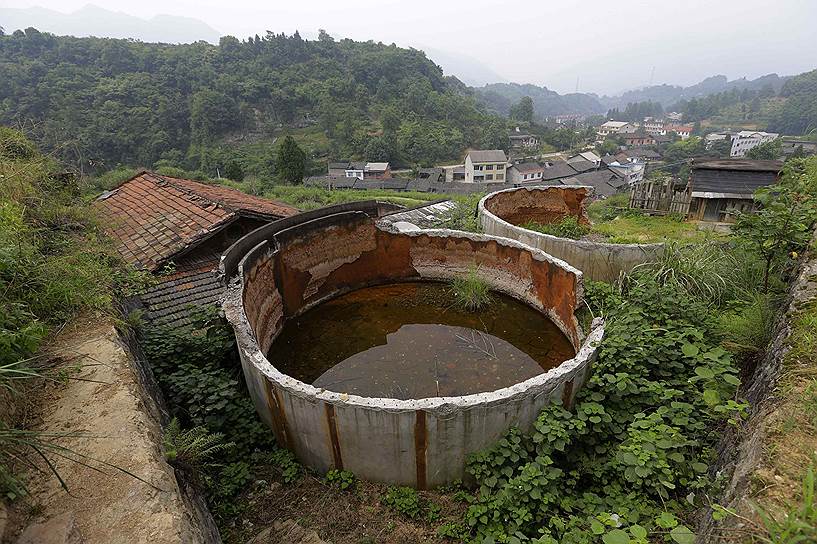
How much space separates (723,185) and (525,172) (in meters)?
38.0

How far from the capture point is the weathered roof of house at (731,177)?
10.6 meters

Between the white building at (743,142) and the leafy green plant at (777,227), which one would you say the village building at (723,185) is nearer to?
the leafy green plant at (777,227)

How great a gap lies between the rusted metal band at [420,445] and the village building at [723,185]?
1039 cm

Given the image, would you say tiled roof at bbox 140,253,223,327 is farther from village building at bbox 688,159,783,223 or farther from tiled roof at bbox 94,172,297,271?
village building at bbox 688,159,783,223

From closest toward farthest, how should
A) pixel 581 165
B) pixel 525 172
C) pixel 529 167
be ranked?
pixel 525 172 < pixel 529 167 < pixel 581 165

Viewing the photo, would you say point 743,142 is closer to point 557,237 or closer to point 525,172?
point 525,172

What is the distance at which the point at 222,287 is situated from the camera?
263 inches

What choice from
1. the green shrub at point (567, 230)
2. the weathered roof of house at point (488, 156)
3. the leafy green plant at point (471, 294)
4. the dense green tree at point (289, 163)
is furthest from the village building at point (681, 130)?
the leafy green plant at point (471, 294)

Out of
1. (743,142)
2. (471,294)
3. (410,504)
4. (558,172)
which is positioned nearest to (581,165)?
(558,172)

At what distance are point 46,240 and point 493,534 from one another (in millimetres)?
5795

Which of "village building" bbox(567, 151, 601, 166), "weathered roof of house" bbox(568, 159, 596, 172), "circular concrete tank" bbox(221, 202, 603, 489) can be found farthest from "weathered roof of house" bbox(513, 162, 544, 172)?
"circular concrete tank" bbox(221, 202, 603, 489)

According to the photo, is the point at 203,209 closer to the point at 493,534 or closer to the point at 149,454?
the point at 149,454

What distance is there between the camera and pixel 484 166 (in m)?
46.7

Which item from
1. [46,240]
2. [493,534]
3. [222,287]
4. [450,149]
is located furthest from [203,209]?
[450,149]
